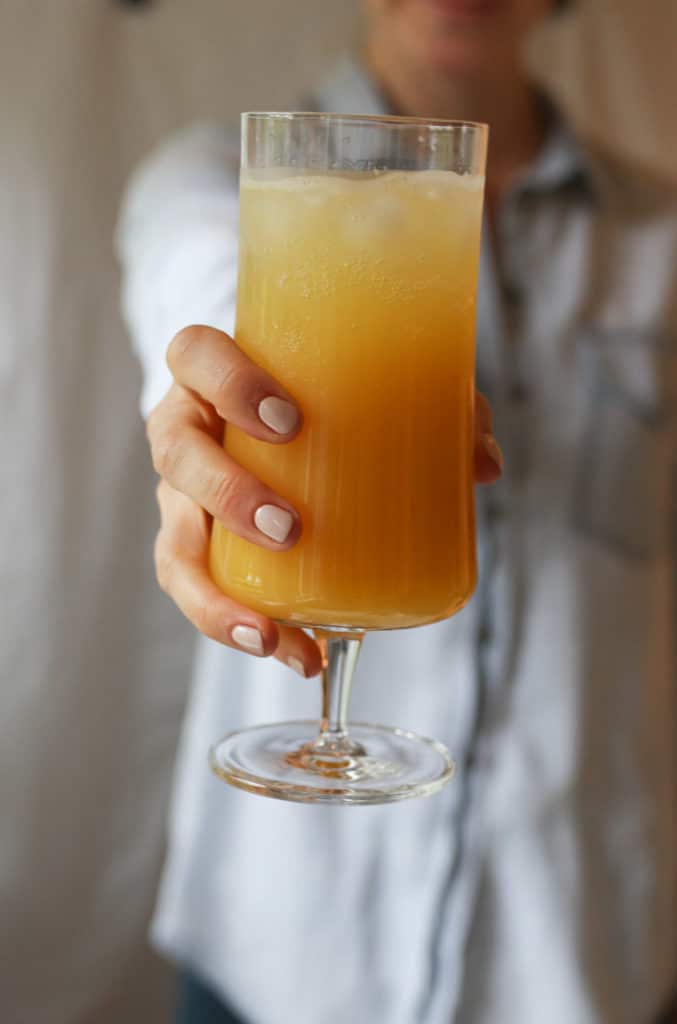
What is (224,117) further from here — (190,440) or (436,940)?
(190,440)

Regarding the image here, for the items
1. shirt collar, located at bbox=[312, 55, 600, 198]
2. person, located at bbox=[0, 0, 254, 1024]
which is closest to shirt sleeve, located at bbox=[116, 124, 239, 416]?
shirt collar, located at bbox=[312, 55, 600, 198]

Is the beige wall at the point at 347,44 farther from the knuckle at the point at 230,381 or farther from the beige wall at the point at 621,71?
the knuckle at the point at 230,381

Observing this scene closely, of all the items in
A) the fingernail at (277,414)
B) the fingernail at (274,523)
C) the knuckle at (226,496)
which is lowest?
the fingernail at (274,523)

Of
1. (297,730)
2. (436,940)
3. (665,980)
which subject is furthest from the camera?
(665,980)

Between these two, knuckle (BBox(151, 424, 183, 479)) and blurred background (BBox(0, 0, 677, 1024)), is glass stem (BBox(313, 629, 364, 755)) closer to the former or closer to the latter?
knuckle (BBox(151, 424, 183, 479))

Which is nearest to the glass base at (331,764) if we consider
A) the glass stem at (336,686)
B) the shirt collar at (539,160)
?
the glass stem at (336,686)

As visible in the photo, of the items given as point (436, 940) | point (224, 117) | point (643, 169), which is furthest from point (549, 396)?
point (224, 117)
